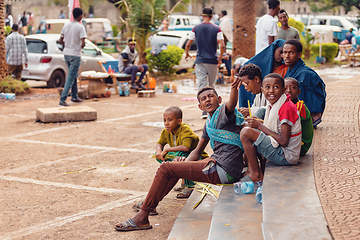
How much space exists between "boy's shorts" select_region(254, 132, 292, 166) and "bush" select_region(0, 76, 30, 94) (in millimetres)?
9556

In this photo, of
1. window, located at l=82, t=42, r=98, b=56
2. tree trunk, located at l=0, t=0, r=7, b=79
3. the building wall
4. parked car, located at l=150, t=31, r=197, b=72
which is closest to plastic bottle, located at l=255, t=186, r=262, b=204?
tree trunk, located at l=0, t=0, r=7, b=79

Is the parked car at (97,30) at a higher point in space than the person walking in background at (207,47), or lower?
higher

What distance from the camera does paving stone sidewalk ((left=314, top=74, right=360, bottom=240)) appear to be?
2916mm

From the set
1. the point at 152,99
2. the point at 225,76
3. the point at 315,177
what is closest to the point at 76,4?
the point at 152,99

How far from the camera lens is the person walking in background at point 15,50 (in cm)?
1284

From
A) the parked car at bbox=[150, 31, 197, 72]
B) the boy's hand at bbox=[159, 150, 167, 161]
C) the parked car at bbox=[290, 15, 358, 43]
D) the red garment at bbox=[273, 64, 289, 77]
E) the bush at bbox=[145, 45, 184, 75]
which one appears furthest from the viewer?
the parked car at bbox=[290, 15, 358, 43]

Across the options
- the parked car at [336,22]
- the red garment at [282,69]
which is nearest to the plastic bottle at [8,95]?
the red garment at [282,69]

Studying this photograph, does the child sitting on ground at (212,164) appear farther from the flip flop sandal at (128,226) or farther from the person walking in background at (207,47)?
the person walking in background at (207,47)

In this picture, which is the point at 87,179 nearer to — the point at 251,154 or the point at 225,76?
the point at 251,154

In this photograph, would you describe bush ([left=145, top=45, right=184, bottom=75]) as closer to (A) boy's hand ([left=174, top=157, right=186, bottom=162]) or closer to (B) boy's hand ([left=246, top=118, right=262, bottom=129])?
(A) boy's hand ([left=174, top=157, right=186, bottom=162])

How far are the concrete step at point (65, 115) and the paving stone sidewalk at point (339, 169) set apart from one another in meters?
4.17

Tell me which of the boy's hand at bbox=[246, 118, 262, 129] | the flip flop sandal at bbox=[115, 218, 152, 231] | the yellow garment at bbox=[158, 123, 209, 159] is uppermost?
the boy's hand at bbox=[246, 118, 262, 129]

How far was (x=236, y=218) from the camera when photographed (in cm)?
357

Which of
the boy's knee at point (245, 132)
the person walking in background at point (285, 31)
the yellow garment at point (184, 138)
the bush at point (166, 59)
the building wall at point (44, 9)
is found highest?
the building wall at point (44, 9)
